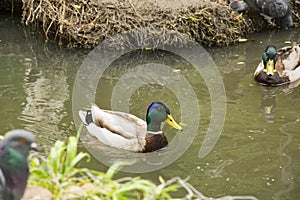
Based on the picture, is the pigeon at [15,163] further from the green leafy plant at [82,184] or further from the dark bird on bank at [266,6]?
the dark bird on bank at [266,6]

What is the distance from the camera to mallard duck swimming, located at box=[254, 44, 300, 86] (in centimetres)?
959

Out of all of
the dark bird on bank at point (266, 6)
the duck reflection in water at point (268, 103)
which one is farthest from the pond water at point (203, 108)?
the dark bird on bank at point (266, 6)

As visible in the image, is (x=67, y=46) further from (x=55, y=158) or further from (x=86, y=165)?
(x=55, y=158)

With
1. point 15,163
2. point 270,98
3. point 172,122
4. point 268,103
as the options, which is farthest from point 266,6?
point 15,163

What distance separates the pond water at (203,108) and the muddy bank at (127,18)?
10.4 inches

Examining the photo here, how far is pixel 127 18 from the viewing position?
421 inches

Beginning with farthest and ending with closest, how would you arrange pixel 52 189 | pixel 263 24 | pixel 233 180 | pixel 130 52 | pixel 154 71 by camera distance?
1. pixel 263 24
2. pixel 130 52
3. pixel 154 71
4. pixel 233 180
5. pixel 52 189

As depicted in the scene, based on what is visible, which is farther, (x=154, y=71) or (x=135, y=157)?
(x=154, y=71)

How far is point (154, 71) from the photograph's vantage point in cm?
977

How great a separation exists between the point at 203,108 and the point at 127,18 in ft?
9.43

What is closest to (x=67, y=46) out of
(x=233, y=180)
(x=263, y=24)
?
(x=263, y=24)

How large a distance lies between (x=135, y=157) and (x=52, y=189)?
3.44 metres

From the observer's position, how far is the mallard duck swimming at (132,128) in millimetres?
7371

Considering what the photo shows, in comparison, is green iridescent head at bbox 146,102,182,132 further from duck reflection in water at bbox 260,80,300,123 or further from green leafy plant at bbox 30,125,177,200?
green leafy plant at bbox 30,125,177,200
